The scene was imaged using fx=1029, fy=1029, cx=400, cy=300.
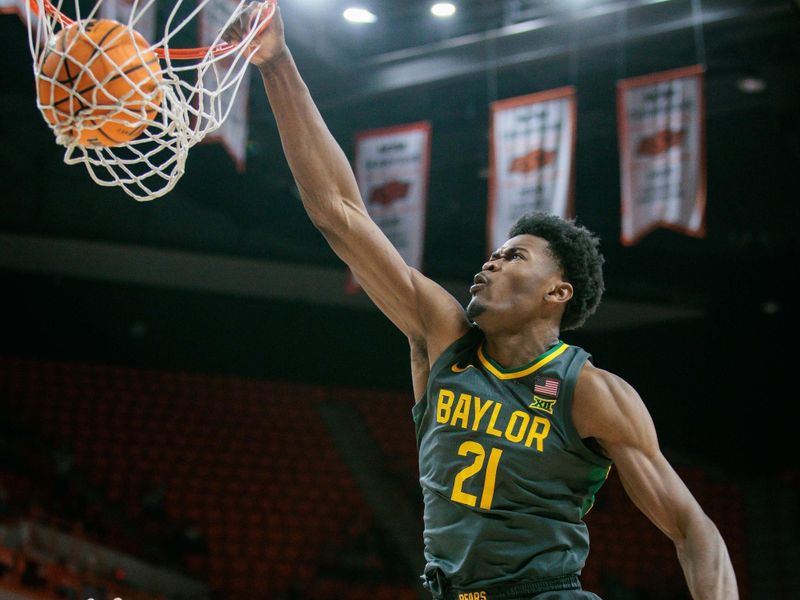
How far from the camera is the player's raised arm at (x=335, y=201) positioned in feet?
8.81

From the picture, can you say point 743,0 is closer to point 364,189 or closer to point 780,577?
point 364,189

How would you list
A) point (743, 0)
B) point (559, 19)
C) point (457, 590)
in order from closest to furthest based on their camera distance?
1. point (457, 590)
2. point (743, 0)
3. point (559, 19)

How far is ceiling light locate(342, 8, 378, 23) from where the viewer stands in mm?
9525

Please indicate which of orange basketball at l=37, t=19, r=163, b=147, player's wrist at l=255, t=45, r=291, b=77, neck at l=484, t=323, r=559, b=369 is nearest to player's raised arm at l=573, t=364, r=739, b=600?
neck at l=484, t=323, r=559, b=369

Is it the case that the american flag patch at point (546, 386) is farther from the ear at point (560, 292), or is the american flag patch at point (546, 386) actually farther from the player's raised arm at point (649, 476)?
the ear at point (560, 292)

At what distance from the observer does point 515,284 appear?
2.73 metres

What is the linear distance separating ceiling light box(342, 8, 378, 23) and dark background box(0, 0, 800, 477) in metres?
0.88

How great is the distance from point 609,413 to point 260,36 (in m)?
1.30

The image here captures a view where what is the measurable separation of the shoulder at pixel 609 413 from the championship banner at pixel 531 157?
581 cm

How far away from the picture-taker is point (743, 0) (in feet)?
27.6

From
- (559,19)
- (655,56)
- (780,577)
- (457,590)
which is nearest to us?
(457,590)

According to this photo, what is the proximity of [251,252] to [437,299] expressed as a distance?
38.0 feet

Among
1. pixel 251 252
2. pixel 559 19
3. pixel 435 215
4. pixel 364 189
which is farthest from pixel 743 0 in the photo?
pixel 251 252

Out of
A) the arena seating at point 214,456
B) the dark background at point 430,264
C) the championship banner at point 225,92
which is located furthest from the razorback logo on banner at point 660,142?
the arena seating at point 214,456
